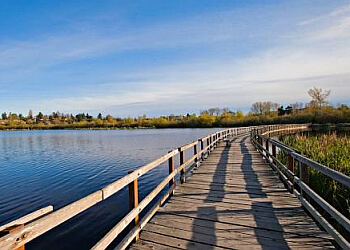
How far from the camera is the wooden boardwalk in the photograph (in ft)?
11.2

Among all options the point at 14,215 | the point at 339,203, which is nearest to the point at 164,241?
the point at 339,203

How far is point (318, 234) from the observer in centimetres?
357

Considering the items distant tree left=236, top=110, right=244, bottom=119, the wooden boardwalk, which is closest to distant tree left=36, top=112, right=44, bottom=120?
distant tree left=236, top=110, right=244, bottom=119

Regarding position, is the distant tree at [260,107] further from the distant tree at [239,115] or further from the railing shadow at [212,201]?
the railing shadow at [212,201]

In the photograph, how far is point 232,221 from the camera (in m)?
4.09

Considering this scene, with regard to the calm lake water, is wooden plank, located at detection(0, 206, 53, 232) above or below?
above

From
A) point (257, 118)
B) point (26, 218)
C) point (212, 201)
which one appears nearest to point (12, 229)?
point (26, 218)

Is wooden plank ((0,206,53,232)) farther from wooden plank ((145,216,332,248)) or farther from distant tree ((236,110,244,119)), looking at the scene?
distant tree ((236,110,244,119))

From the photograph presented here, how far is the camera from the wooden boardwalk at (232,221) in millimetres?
3410

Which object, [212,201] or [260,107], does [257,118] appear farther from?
[212,201]

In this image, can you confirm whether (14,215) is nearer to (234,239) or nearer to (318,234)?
(234,239)

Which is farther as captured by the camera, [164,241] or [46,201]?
[46,201]

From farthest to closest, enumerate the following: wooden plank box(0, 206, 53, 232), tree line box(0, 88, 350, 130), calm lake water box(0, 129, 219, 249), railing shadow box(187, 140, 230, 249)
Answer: tree line box(0, 88, 350, 130), calm lake water box(0, 129, 219, 249), railing shadow box(187, 140, 230, 249), wooden plank box(0, 206, 53, 232)

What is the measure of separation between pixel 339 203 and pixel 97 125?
11971 cm
